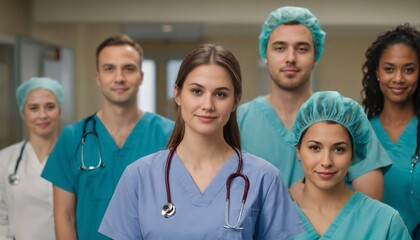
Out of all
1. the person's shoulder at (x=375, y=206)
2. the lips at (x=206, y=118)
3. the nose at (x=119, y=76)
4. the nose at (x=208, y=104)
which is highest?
the nose at (x=119, y=76)

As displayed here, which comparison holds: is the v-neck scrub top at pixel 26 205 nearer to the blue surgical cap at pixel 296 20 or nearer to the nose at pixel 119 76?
the nose at pixel 119 76

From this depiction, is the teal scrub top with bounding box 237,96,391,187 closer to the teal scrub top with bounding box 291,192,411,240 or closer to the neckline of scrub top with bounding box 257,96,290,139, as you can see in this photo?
the neckline of scrub top with bounding box 257,96,290,139

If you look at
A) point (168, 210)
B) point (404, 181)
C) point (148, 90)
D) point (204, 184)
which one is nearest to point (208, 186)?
point (204, 184)

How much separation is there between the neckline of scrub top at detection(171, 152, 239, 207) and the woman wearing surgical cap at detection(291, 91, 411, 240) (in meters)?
0.29

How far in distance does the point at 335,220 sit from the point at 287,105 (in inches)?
20.4

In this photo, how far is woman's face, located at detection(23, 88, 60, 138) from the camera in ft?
8.77

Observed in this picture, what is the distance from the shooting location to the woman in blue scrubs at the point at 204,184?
1515mm

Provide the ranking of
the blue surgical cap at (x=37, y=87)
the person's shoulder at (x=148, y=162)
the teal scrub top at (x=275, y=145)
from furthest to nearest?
the blue surgical cap at (x=37, y=87), the teal scrub top at (x=275, y=145), the person's shoulder at (x=148, y=162)

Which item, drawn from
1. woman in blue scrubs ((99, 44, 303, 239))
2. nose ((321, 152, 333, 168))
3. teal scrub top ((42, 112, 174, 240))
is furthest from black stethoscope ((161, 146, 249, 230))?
teal scrub top ((42, 112, 174, 240))

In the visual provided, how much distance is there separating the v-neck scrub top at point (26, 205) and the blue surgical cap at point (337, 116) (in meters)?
1.19

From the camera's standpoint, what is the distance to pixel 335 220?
5.85 ft

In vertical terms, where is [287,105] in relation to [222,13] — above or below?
below

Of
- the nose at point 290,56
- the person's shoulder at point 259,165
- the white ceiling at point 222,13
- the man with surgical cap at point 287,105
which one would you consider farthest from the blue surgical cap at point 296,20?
the white ceiling at point 222,13

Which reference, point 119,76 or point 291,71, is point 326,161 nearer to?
point 291,71
